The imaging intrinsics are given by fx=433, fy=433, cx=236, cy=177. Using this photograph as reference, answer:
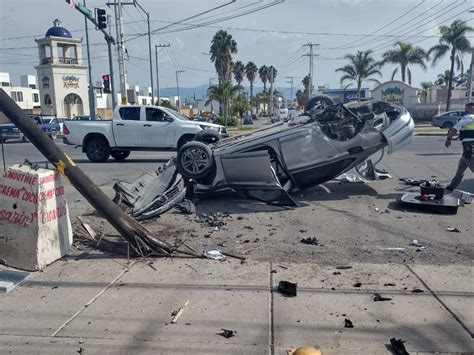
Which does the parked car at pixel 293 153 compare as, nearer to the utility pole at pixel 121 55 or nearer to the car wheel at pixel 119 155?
the car wheel at pixel 119 155

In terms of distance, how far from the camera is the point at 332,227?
6.62m

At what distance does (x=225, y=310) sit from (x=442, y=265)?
2720 mm

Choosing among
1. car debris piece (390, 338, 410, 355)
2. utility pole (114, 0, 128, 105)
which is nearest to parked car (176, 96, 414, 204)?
car debris piece (390, 338, 410, 355)

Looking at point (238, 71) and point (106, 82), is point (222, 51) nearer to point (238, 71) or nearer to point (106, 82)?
point (238, 71)

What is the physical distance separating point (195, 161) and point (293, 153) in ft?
5.91

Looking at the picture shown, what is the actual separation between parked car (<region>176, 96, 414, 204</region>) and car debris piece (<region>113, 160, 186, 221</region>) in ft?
0.91

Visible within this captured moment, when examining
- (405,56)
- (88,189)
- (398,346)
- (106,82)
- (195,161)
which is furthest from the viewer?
(405,56)

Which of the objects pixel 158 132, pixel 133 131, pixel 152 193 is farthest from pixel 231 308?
pixel 133 131

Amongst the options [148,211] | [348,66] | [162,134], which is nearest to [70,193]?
[148,211]


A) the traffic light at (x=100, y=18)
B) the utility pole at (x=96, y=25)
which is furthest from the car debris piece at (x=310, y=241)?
the traffic light at (x=100, y=18)

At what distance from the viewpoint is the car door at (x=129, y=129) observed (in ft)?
48.8

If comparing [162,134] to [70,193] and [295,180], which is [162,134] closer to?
[70,193]

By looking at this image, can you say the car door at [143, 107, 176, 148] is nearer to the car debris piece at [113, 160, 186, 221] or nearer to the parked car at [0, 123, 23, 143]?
the car debris piece at [113, 160, 186, 221]

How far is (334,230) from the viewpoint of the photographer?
21.2 feet
